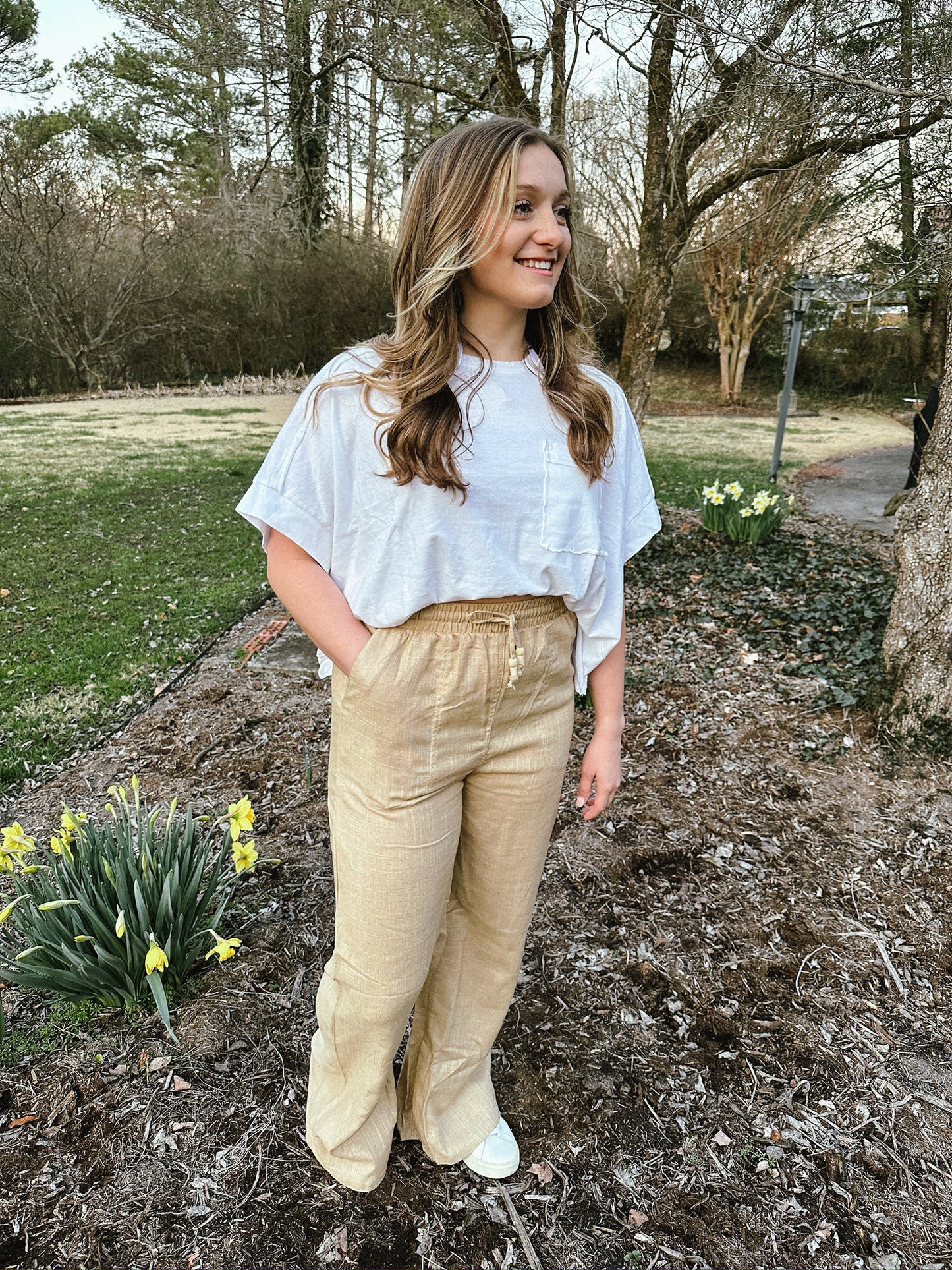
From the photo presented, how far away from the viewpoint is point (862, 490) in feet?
32.2

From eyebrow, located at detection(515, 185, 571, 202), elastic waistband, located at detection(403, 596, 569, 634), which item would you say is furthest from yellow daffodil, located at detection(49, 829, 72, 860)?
eyebrow, located at detection(515, 185, 571, 202)

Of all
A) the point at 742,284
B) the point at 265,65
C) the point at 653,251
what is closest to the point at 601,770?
the point at 653,251

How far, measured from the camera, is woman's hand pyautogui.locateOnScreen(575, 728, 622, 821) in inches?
62.9

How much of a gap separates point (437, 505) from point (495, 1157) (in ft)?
4.67

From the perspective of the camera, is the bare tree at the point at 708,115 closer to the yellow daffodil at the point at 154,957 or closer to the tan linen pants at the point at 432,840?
the tan linen pants at the point at 432,840

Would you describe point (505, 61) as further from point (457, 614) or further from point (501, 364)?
point (457, 614)

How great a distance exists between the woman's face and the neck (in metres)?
0.02

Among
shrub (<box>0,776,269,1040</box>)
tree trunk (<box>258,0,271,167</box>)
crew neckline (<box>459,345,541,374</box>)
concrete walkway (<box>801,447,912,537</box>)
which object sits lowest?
shrub (<box>0,776,269,1040</box>)

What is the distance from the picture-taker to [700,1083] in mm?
1995

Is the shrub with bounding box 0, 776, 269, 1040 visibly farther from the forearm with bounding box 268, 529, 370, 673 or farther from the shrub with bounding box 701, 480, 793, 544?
the shrub with bounding box 701, 480, 793, 544

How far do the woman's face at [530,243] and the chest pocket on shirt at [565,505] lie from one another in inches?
9.6

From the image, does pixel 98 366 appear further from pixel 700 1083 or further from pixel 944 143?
A: pixel 700 1083

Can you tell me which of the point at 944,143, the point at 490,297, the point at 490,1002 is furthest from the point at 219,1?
the point at 490,1002

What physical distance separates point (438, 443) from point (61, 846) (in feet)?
4.91
